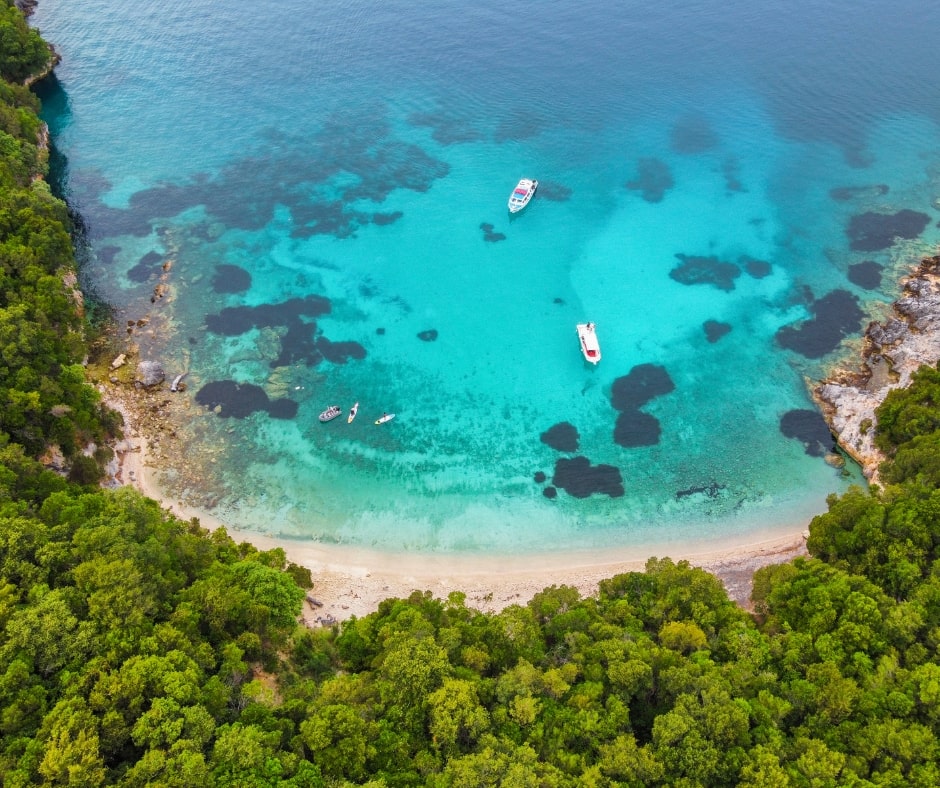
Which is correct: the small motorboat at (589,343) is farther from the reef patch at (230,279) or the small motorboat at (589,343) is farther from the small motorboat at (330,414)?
the reef patch at (230,279)

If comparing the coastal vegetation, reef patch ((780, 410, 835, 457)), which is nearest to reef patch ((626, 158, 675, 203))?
reef patch ((780, 410, 835, 457))

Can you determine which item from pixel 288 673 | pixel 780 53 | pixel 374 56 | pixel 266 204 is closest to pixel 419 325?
pixel 266 204

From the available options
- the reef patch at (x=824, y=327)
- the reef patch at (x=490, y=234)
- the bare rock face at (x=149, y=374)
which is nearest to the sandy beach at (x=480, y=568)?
the bare rock face at (x=149, y=374)

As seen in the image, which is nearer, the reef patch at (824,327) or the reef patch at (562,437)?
the reef patch at (562,437)

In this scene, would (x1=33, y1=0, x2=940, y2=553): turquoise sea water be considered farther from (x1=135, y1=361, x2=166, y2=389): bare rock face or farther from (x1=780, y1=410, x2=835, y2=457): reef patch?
(x1=135, y1=361, x2=166, y2=389): bare rock face

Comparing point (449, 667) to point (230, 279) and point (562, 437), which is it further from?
point (230, 279)

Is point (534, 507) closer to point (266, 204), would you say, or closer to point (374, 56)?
point (266, 204)
